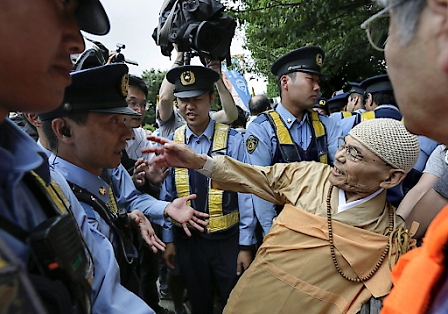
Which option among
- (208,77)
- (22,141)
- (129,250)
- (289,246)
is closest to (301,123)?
(208,77)

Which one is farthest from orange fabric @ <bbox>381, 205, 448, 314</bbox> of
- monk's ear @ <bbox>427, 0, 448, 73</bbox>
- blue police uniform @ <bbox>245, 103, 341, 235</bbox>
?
blue police uniform @ <bbox>245, 103, 341, 235</bbox>

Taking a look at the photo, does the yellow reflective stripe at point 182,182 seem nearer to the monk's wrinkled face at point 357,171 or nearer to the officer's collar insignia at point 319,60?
the monk's wrinkled face at point 357,171

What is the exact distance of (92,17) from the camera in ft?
3.91

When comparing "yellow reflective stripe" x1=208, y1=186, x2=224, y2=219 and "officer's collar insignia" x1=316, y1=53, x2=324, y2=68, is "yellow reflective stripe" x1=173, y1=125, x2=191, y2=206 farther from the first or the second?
"officer's collar insignia" x1=316, y1=53, x2=324, y2=68

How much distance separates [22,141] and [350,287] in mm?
1804

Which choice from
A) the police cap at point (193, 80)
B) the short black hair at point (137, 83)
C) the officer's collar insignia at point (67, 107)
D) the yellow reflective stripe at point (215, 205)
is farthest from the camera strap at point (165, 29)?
the officer's collar insignia at point (67, 107)

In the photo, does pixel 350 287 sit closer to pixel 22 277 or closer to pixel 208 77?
pixel 22 277

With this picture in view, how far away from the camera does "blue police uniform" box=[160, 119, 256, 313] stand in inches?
129

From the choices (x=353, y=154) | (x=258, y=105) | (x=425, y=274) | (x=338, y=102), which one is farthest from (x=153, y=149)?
(x=338, y=102)

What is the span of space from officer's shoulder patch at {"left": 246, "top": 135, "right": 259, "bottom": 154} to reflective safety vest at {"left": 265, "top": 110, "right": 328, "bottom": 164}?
0.19 m

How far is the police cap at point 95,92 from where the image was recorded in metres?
1.89

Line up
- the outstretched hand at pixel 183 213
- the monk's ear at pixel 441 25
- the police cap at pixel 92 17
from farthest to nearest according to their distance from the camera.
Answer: the outstretched hand at pixel 183 213, the police cap at pixel 92 17, the monk's ear at pixel 441 25

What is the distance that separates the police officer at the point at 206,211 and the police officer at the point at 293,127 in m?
0.25

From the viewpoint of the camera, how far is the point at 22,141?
1.01m
